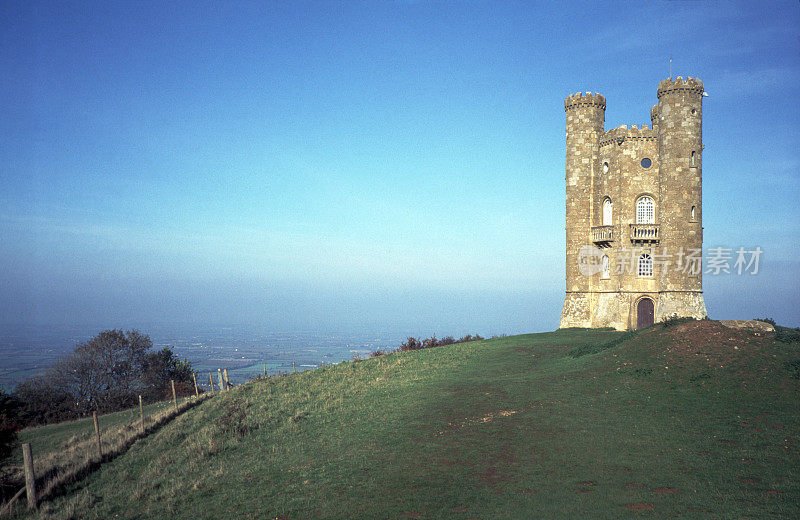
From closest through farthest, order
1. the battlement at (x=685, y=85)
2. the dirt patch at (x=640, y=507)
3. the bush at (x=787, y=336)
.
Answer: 1. the dirt patch at (x=640, y=507)
2. the bush at (x=787, y=336)
3. the battlement at (x=685, y=85)

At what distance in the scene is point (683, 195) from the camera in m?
39.1

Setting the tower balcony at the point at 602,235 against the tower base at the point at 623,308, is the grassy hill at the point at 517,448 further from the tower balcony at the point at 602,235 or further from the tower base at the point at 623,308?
the tower balcony at the point at 602,235

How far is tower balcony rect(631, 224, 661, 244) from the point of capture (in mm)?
40281

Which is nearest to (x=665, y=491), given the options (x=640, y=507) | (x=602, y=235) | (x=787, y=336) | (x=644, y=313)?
(x=640, y=507)

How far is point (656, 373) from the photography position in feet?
62.3

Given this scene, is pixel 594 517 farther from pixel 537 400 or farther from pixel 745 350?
pixel 745 350

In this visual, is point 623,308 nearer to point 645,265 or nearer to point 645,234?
point 645,265

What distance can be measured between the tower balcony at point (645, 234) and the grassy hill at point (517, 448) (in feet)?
59.9

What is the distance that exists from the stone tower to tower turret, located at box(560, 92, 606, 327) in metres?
0.08

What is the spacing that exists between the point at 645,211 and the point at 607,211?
9.96ft

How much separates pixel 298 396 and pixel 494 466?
667 inches

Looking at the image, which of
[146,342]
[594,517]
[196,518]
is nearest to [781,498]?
[594,517]

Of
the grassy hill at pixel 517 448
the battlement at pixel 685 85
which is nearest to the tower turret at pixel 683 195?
the battlement at pixel 685 85

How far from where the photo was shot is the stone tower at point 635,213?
39.1m
